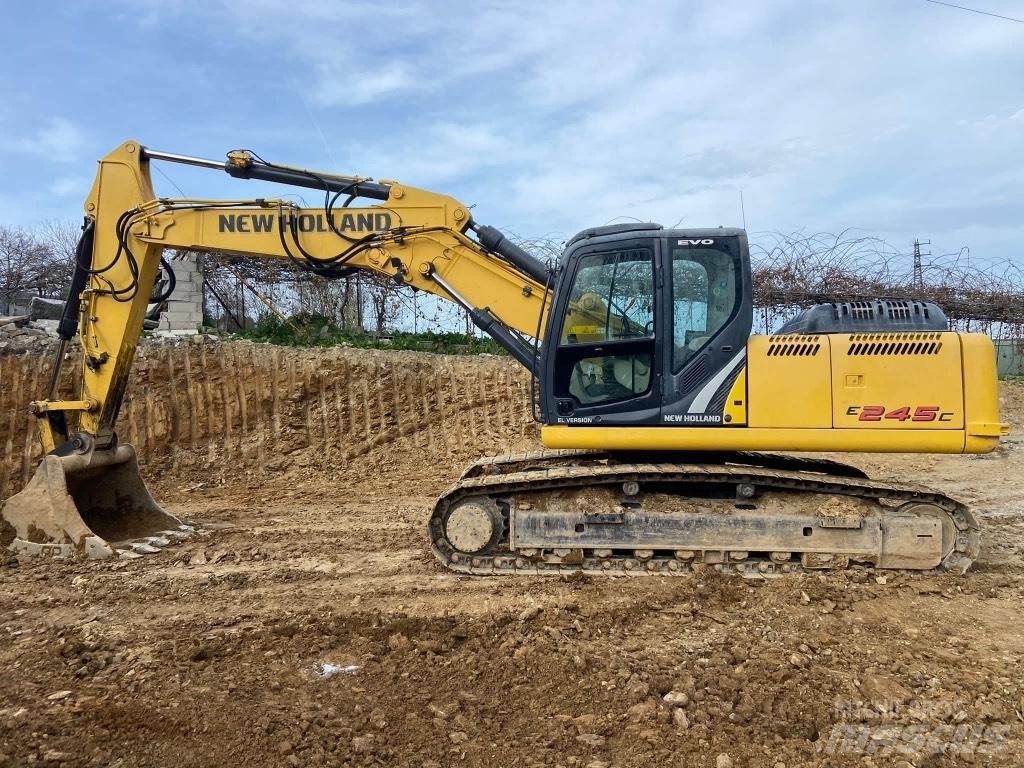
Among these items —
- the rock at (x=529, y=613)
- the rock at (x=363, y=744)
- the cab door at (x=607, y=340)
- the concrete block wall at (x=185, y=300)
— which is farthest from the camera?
the concrete block wall at (x=185, y=300)

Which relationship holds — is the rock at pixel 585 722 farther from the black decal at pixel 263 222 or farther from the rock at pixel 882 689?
the black decal at pixel 263 222

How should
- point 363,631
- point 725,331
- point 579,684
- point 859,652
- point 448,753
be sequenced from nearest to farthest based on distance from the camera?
point 448,753 → point 579,684 → point 859,652 → point 363,631 → point 725,331

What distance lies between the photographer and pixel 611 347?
5.34 metres

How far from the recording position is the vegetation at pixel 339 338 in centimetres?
1334

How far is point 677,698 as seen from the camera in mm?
3445

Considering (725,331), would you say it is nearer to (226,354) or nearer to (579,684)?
(579,684)

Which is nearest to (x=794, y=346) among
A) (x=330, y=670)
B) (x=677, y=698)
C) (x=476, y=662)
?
(x=677, y=698)

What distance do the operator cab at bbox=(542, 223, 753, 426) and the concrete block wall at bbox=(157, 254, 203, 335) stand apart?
9.66 metres

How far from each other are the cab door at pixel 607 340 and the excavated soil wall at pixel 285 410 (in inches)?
219

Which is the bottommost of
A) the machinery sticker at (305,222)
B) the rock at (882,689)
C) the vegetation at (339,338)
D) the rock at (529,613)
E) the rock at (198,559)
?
the rock at (882,689)

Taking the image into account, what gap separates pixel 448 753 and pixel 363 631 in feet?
4.70

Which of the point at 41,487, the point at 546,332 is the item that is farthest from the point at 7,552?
the point at 546,332

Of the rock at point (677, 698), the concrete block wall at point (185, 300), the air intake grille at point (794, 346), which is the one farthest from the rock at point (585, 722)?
the concrete block wall at point (185, 300)

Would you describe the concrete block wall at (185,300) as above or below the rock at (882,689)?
above
